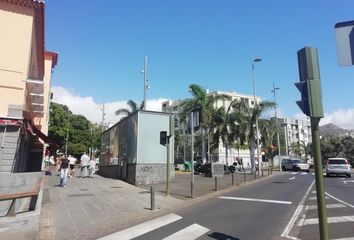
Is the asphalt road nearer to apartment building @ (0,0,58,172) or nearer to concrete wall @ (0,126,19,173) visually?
concrete wall @ (0,126,19,173)

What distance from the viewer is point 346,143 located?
80188 millimetres

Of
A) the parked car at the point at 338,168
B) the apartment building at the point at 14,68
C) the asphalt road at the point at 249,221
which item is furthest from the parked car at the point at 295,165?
the apartment building at the point at 14,68

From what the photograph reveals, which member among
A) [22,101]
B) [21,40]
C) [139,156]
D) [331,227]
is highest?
[21,40]

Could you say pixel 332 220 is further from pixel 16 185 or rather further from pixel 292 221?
pixel 16 185

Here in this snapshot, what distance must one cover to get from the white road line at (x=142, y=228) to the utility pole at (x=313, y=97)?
15.2 ft

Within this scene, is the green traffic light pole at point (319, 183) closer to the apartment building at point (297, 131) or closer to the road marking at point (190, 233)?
the road marking at point (190, 233)

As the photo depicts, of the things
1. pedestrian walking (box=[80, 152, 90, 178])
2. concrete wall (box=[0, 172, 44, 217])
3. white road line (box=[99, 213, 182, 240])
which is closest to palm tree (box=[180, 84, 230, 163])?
pedestrian walking (box=[80, 152, 90, 178])

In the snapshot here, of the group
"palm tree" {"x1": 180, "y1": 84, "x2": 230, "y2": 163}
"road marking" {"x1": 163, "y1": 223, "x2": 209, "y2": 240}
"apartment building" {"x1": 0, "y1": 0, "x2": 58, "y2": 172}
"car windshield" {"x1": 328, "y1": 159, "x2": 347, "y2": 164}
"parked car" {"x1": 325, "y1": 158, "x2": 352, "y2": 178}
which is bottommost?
"road marking" {"x1": 163, "y1": 223, "x2": 209, "y2": 240}

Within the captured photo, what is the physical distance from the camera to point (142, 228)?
938cm

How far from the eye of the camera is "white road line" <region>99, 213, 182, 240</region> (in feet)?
27.8

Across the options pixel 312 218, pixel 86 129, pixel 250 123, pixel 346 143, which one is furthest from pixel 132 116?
pixel 346 143

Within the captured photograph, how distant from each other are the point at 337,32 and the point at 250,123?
34.2 meters

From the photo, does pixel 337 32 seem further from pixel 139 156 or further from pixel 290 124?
pixel 290 124

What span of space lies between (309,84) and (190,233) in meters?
4.77
